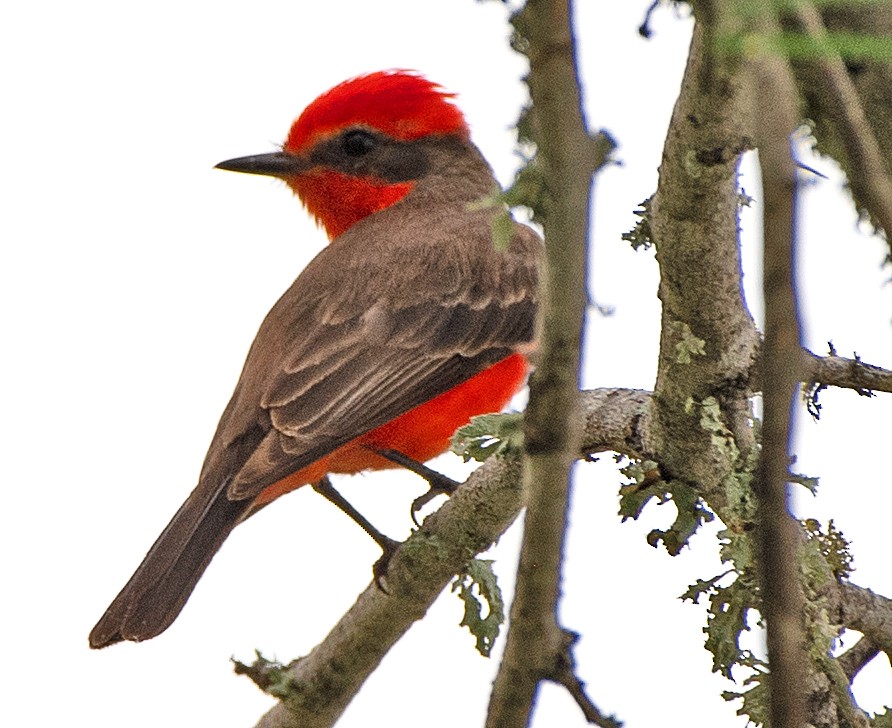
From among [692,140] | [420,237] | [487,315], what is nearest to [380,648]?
[487,315]

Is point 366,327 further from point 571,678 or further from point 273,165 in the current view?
point 571,678

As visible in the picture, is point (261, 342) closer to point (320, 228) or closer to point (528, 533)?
point (320, 228)

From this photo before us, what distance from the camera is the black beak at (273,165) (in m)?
5.63

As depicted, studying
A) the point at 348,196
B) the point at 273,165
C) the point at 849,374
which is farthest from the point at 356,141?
the point at 849,374

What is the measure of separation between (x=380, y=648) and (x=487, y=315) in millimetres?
1247

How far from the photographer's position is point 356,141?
5.68 meters

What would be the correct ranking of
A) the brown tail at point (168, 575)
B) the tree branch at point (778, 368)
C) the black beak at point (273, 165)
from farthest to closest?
the black beak at point (273, 165), the brown tail at point (168, 575), the tree branch at point (778, 368)

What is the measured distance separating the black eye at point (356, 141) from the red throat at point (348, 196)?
0.35ft

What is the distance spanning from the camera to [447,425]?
185 inches

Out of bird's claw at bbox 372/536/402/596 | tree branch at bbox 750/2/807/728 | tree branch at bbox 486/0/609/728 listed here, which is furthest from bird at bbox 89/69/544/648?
tree branch at bbox 750/2/807/728

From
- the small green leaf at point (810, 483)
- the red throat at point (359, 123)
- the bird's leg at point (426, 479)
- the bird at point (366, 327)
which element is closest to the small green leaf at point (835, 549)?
the small green leaf at point (810, 483)

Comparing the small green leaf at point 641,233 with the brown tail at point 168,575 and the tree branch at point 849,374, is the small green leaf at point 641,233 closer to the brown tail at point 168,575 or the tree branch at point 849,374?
the tree branch at point 849,374

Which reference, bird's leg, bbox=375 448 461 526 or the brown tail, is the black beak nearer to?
bird's leg, bbox=375 448 461 526

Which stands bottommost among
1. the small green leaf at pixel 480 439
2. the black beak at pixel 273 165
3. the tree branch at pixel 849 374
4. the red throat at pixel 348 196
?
the small green leaf at pixel 480 439
